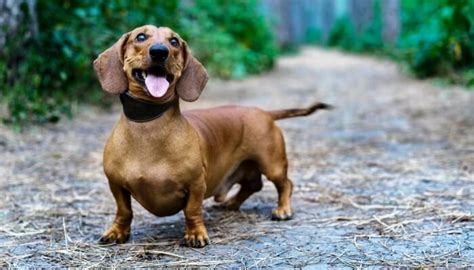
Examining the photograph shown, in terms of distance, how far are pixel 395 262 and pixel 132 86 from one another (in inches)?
50.7

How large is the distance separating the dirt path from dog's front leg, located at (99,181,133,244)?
0.08 m

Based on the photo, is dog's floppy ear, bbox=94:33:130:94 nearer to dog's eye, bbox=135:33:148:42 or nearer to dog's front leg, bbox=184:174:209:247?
dog's eye, bbox=135:33:148:42

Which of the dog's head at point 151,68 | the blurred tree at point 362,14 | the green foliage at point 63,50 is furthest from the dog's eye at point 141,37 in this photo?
the blurred tree at point 362,14

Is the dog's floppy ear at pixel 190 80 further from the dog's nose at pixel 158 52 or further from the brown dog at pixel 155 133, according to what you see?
the dog's nose at pixel 158 52

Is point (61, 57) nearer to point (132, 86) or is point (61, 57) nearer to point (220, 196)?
point (220, 196)

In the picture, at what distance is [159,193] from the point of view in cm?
289

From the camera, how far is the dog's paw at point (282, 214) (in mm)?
3483

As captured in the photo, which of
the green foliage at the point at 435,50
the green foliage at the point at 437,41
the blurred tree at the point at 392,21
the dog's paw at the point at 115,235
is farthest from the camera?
the blurred tree at the point at 392,21

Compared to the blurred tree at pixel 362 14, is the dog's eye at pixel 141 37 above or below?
above

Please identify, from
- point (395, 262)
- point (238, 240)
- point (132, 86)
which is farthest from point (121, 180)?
point (395, 262)

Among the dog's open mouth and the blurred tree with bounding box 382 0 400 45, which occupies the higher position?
the dog's open mouth

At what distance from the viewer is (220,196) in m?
3.67

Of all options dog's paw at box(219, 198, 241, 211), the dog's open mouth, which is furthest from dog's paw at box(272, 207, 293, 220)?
the dog's open mouth

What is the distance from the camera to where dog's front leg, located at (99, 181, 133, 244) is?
300 cm
